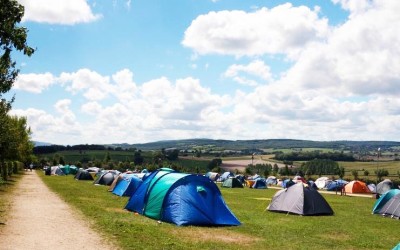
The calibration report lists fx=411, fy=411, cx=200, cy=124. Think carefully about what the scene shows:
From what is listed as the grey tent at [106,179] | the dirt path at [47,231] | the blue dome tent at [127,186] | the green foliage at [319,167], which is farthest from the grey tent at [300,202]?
the green foliage at [319,167]

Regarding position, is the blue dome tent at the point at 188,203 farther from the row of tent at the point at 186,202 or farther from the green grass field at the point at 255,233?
the green grass field at the point at 255,233

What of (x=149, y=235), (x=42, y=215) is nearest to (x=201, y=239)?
(x=149, y=235)

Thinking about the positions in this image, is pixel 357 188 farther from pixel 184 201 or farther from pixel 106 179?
pixel 184 201

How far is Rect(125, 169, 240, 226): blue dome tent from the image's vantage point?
18.2 meters

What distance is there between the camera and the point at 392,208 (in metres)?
25.2

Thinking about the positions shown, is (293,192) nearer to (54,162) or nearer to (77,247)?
(77,247)

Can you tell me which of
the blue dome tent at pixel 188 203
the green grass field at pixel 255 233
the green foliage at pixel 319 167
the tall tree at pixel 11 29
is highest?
the tall tree at pixel 11 29

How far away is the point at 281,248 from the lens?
1395 cm

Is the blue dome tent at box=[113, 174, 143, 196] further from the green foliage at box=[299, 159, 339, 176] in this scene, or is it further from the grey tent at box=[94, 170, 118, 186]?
the green foliage at box=[299, 159, 339, 176]

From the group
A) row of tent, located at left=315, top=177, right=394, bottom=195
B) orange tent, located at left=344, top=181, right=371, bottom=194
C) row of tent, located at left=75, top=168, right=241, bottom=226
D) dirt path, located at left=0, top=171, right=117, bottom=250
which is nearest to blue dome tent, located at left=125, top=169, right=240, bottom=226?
row of tent, located at left=75, top=168, right=241, bottom=226

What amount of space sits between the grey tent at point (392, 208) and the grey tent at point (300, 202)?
3.71 meters

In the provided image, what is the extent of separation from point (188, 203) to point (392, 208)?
46.5 ft

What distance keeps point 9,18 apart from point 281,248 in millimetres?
10948

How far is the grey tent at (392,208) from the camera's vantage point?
24.7m
